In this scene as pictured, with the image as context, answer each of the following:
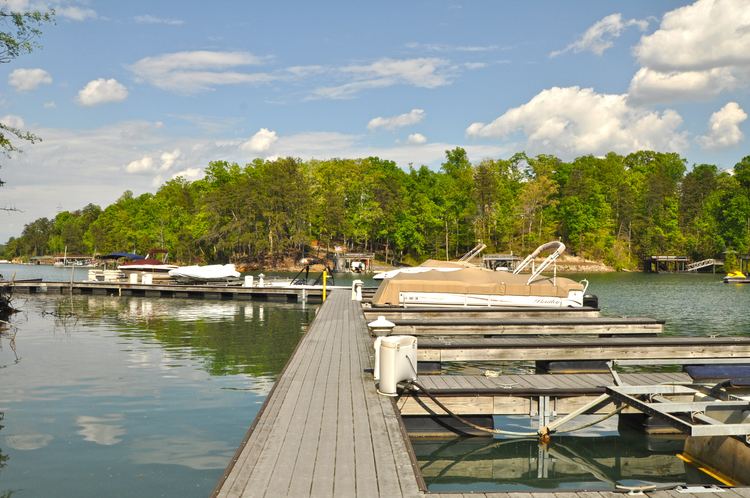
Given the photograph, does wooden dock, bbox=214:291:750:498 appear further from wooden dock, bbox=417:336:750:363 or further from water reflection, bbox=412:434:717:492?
wooden dock, bbox=417:336:750:363

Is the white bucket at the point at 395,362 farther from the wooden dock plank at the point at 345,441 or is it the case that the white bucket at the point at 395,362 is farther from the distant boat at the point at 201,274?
the distant boat at the point at 201,274

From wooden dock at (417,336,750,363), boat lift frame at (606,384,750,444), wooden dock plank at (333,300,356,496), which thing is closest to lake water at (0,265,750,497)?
boat lift frame at (606,384,750,444)

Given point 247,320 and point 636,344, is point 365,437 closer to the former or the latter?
→ point 636,344

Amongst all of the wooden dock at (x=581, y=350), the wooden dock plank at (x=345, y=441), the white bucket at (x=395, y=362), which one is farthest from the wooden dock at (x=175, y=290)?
the white bucket at (x=395, y=362)

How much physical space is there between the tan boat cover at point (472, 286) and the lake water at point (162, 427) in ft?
13.7

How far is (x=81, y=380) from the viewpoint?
48.5ft

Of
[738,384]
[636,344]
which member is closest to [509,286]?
[636,344]

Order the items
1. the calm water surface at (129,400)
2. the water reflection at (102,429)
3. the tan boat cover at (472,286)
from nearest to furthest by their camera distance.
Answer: the calm water surface at (129,400), the water reflection at (102,429), the tan boat cover at (472,286)

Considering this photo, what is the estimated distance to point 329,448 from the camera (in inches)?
264

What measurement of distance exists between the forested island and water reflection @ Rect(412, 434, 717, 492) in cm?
7780

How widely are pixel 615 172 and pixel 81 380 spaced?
105 metres

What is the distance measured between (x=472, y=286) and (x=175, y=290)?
75.8ft

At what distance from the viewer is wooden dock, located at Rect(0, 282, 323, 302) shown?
118 feet

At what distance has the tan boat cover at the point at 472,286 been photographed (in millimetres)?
23172
